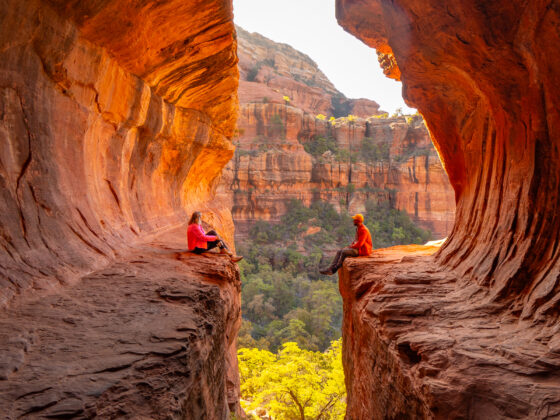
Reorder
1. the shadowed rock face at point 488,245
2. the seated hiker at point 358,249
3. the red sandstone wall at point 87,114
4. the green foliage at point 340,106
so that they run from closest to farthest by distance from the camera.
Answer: the shadowed rock face at point 488,245
the red sandstone wall at point 87,114
the seated hiker at point 358,249
the green foliage at point 340,106

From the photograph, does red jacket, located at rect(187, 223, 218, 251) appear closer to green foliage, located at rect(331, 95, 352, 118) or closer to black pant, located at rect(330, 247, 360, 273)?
black pant, located at rect(330, 247, 360, 273)

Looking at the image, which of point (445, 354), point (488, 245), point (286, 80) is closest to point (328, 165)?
point (286, 80)

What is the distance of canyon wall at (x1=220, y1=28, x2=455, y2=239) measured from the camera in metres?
33.3

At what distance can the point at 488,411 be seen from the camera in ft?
7.91

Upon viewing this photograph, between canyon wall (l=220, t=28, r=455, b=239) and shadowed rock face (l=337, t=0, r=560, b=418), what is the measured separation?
26907 mm

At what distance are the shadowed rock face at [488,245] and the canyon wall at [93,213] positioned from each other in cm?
211

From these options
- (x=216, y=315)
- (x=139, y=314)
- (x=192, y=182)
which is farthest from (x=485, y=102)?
(x=192, y=182)

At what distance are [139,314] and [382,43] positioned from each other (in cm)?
898

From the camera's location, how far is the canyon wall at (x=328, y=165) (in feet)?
109

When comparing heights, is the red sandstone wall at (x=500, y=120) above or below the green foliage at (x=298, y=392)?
above

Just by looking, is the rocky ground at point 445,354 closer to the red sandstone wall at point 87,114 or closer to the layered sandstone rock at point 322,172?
the red sandstone wall at point 87,114

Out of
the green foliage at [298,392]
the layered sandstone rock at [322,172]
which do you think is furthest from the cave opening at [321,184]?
the green foliage at [298,392]

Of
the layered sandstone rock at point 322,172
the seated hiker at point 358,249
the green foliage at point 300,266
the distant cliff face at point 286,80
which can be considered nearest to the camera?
the seated hiker at point 358,249

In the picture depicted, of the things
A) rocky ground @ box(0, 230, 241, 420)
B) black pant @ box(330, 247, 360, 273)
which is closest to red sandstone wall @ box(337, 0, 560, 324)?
black pant @ box(330, 247, 360, 273)
